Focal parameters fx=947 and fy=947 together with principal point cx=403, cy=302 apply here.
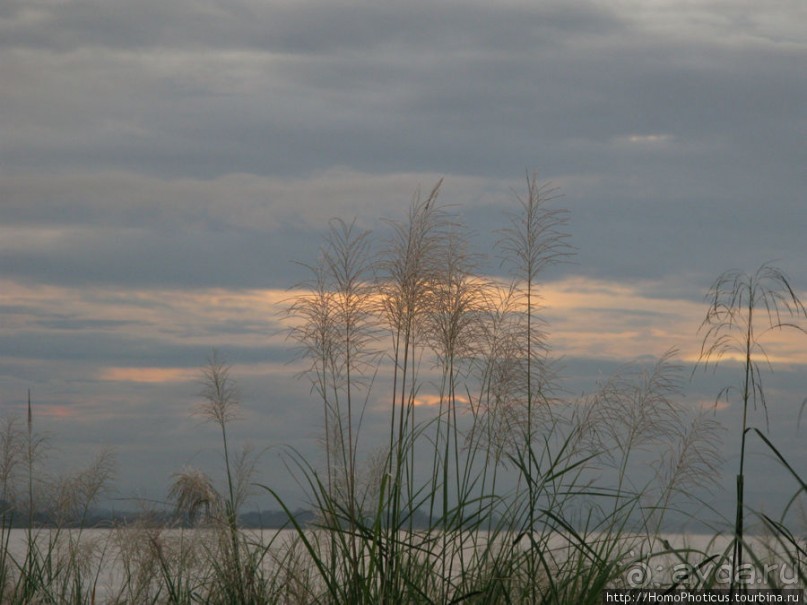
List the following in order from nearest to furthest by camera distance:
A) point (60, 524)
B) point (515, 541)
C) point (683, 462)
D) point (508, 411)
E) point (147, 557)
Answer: point (515, 541)
point (508, 411)
point (683, 462)
point (147, 557)
point (60, 524)

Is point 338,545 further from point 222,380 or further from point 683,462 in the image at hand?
point 683,462

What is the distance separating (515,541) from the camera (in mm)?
4090

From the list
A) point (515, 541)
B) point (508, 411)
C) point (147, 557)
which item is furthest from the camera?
point (147, 557)

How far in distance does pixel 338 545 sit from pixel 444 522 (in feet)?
1.61

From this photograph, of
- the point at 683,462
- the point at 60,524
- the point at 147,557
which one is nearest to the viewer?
the point at 683,462

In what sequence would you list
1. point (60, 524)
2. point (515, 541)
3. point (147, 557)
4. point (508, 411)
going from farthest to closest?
point (60, 524) < point (147, 557) < point (508, 411) < point (515, 541)

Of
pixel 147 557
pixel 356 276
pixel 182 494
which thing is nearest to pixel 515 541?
pixel 356 276

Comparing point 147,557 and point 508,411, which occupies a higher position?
point 508,411

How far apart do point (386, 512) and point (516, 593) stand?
86cm

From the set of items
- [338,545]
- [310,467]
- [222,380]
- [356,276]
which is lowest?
[338,545]

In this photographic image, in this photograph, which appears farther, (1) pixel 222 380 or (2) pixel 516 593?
(1) pixel 222 380

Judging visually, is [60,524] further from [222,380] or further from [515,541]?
[515,541]

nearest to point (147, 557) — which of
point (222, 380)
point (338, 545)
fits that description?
point (222, 380)

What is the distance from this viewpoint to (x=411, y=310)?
449 cm
